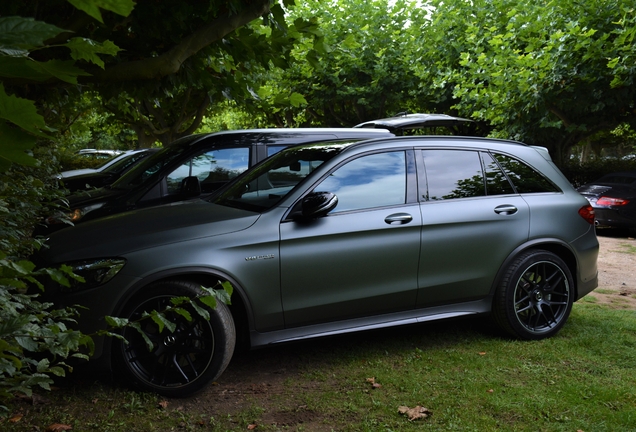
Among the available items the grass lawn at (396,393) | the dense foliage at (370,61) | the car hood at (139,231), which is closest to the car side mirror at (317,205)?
the car hood at (139,231)

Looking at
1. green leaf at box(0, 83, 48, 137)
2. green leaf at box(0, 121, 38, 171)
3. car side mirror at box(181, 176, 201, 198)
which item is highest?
green leaf at box(0, 83, 48, 137)

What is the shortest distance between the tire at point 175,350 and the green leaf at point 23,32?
3.41 meters

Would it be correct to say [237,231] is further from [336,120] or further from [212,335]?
[336,120]

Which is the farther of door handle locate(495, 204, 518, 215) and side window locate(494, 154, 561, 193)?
side window locate(494, 154, 561, 193)

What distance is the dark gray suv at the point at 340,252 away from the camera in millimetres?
4359

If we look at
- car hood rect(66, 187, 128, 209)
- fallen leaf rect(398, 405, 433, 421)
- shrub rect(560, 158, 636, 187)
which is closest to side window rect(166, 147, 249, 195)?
car hood rect(66, 187, 128, 209)

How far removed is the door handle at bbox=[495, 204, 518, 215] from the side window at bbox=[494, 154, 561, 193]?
247mm

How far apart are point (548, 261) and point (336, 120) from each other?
25.3 meters

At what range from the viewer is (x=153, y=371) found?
14.3 feet

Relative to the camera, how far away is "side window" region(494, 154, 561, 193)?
584 centimetres

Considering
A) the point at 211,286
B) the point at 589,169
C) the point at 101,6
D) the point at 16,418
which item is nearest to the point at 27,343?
the point at 101,6

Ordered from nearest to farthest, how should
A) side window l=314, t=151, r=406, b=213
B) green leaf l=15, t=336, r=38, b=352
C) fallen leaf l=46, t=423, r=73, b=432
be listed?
green leaf l=15, t=336, r=38, b=352, fallen leaf l=46, t=423, r=73, b=432, side window l=314, t=151, r=406, b=213

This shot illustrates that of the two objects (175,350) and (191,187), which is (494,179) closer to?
(175,350)

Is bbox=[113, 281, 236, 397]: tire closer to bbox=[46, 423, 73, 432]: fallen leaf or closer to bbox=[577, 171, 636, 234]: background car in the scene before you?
bbox=[46, 423, 73, 432]: fallen leaf
